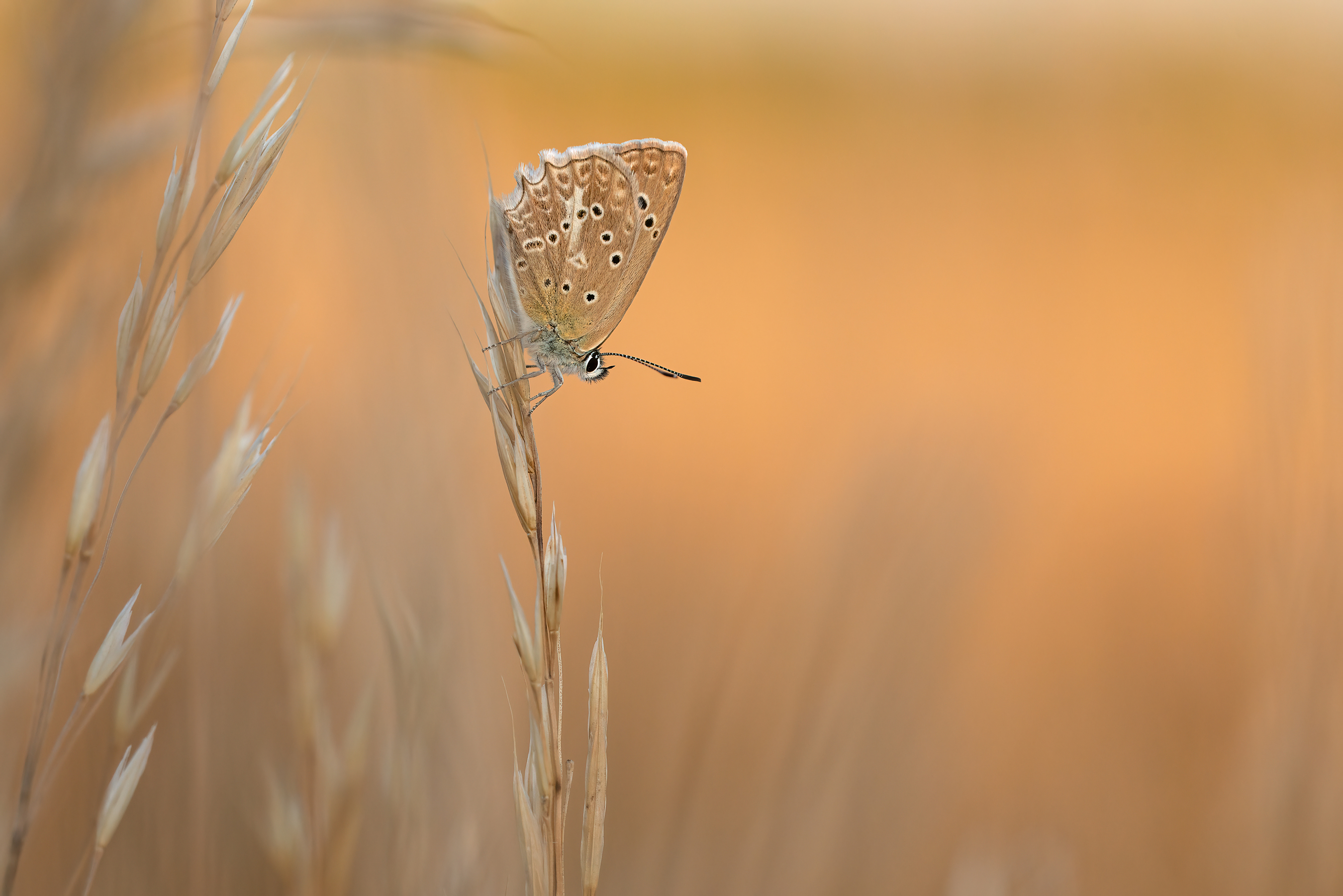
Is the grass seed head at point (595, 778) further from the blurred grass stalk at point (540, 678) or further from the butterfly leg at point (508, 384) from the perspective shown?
the butterfly leg at point (508, 384)

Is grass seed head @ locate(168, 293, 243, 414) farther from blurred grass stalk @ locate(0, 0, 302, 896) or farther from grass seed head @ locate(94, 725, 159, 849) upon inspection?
grass seed head @ locate(94, 725, 159, 849)

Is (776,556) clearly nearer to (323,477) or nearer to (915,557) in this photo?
(915,557)

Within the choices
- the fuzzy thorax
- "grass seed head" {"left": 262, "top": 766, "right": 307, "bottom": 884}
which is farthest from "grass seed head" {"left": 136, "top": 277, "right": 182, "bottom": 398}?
the fuzzy thorax

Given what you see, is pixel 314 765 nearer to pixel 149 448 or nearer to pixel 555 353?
pixel 149 448

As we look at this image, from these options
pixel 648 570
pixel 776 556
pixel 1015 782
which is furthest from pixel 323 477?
pixel 1015 782

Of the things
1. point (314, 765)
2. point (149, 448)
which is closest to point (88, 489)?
point (149, 448)

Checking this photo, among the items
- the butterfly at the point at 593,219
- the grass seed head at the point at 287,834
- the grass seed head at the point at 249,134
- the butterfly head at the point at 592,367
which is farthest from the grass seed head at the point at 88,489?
the butterfly head at the point at 592,367
